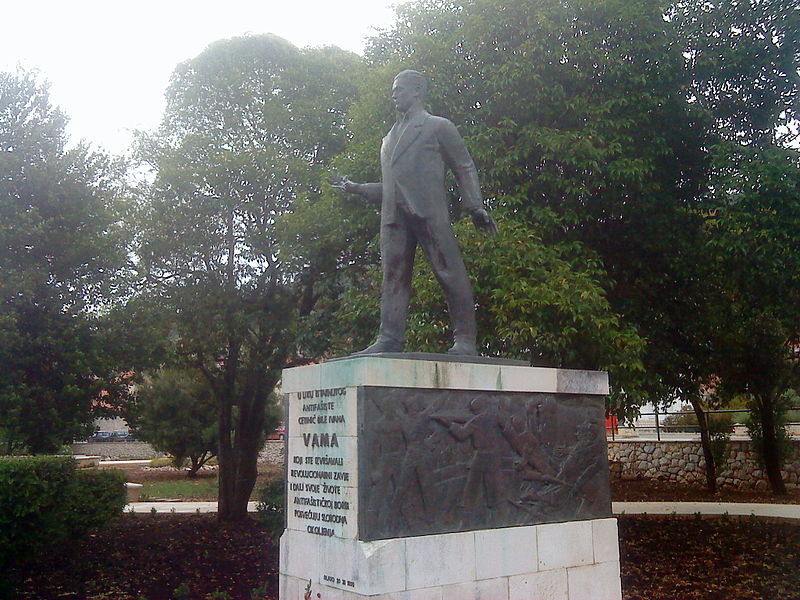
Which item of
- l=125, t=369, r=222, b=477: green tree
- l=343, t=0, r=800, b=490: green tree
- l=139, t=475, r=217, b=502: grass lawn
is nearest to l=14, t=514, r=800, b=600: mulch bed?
l=343, t=0, r=800, b=490: green tree

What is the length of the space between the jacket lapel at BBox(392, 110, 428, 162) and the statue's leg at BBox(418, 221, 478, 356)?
26.8 inches

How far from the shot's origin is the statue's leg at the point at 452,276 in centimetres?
690

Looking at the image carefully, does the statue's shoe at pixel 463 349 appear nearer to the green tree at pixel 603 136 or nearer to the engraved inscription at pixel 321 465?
the engraved inscription at pixel 321 465

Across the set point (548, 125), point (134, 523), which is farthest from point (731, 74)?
point (134, 523)

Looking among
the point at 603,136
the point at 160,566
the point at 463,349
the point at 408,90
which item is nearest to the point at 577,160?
the point at 603,136

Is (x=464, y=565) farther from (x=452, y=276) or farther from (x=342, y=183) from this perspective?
(x=342, y=183)

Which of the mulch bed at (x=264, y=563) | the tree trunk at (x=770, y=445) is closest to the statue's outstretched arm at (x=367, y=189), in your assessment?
the mulch bed at (x=264, y=563)

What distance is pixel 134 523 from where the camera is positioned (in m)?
16.0

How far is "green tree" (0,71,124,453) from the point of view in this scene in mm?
11977

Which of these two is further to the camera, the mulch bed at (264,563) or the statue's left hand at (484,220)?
the mulch bed at (264,563)

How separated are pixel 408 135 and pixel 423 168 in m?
0.33

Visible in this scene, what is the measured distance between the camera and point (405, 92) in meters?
7.01

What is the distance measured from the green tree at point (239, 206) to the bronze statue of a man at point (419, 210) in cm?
752

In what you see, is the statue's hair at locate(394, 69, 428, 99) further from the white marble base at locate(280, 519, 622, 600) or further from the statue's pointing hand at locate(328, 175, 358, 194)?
the white marble base at locate(280, 519, 622, 600)
